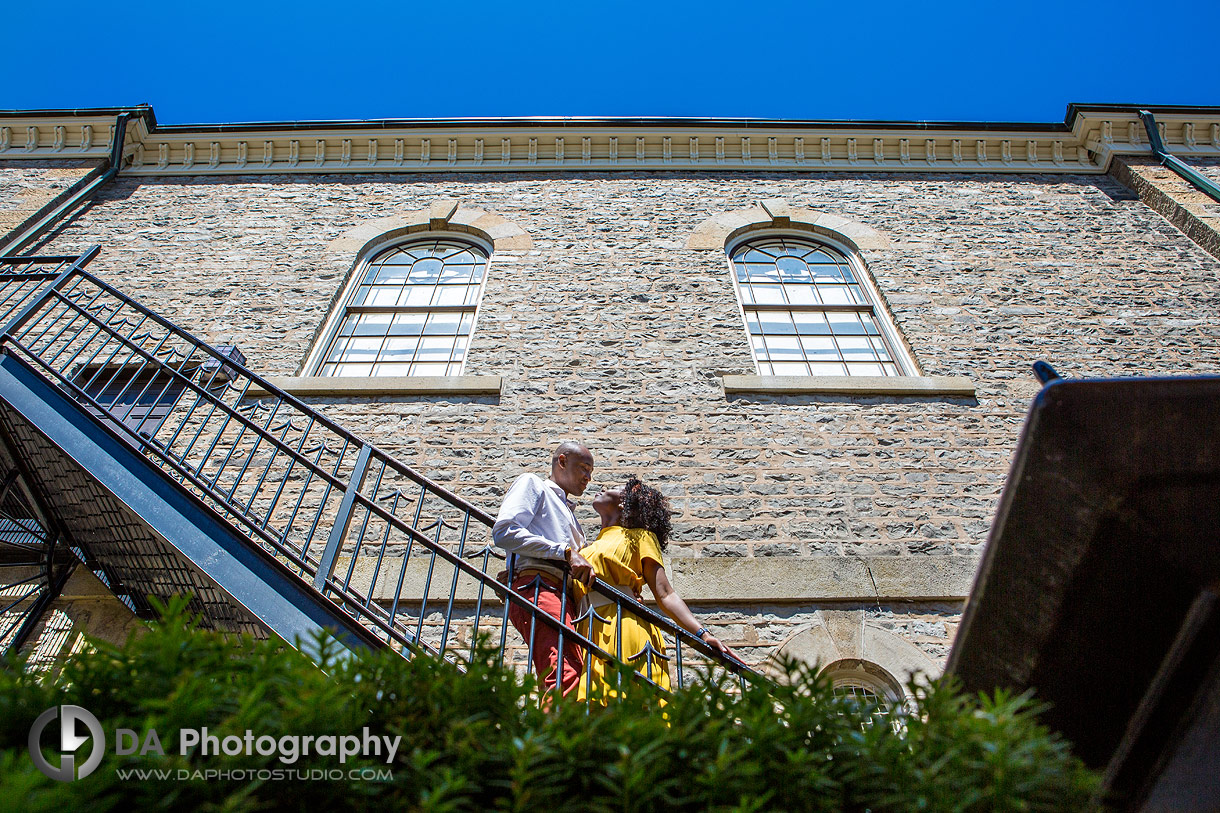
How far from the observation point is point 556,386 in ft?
22.9

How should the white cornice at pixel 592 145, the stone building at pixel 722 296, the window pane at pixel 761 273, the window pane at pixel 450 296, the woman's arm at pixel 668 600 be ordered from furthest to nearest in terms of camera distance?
the white cornice at pixel 592 145 → the window pane at pixel 761 273 → the window pane at pixel 450 296 → the stone building at pixel 722 296 → the woman's arm at pixel 668 600

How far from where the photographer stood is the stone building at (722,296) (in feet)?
19.1

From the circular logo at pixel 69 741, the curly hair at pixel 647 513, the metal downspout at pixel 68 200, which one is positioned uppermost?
the metal downspout at pixel 68 200

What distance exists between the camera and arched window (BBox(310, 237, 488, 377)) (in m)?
7.65

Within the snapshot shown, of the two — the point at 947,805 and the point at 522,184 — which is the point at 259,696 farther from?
the point at 522,184

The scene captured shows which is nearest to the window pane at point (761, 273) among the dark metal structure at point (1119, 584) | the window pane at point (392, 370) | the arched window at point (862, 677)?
the window pane at point (392, 370)

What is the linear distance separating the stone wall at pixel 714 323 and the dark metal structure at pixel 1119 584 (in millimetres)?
2690

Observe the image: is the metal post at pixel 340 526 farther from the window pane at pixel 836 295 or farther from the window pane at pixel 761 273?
the window pane at pixel 836 295

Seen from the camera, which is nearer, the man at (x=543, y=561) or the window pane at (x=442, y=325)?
the man at (x=543, y=561)

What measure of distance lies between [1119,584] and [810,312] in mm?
6247

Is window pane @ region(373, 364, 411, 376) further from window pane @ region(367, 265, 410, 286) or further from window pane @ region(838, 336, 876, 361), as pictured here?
window pane @ region(838, 336, 876, 361)

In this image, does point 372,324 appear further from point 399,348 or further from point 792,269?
point 792,269

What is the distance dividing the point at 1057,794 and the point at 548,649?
228 cm

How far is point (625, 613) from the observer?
4.04m
